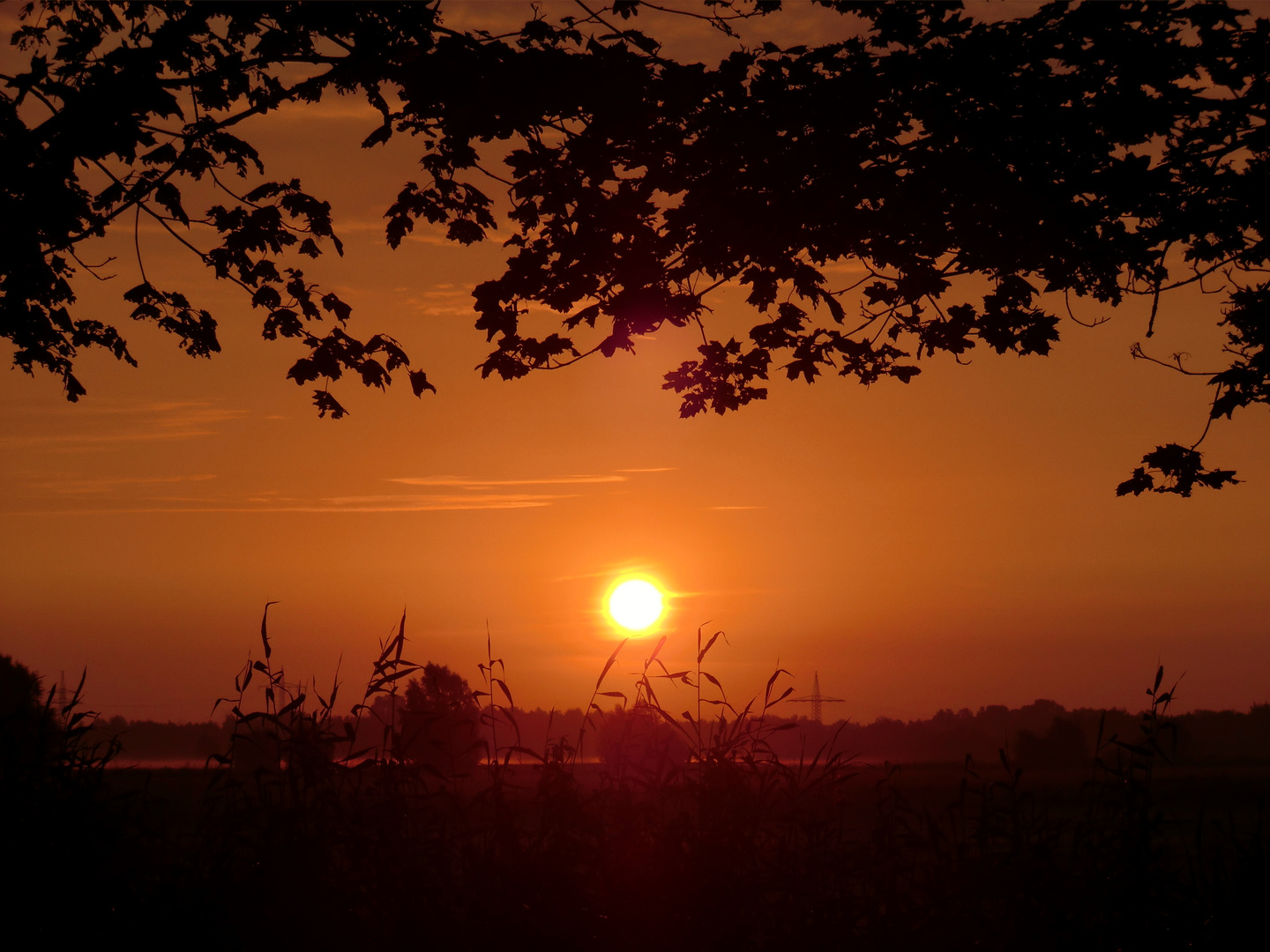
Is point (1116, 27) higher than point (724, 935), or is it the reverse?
point (1116, 27)

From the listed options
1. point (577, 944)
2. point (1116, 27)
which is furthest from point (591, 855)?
point (1116, 27)

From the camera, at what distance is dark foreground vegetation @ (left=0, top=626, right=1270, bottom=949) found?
4500mm

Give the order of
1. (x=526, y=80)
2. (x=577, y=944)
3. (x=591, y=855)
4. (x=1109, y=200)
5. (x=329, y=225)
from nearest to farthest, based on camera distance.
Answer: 1. (x=577, y=944)
2. (x=591, y=855)
3. (x=526, y=80)
4. (x=1109, y=200)
5. (x=329, y=225)

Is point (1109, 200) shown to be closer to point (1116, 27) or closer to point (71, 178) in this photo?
point (1116, 27)

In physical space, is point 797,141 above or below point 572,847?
above

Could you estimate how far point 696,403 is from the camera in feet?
35.8

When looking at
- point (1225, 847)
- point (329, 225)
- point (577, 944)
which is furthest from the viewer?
point (329, 225)

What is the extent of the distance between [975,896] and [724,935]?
4.07ft

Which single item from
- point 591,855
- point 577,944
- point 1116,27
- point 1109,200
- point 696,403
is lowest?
point 577,944

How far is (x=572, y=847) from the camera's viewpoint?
15.7ft

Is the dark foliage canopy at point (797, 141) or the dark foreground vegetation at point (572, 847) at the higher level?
the dark foliage canopy at point (797, 141)

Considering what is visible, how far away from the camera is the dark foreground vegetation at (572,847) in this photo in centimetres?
450

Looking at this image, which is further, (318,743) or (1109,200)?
(1109,200)

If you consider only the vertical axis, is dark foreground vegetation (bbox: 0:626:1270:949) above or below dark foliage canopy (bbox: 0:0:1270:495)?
below
